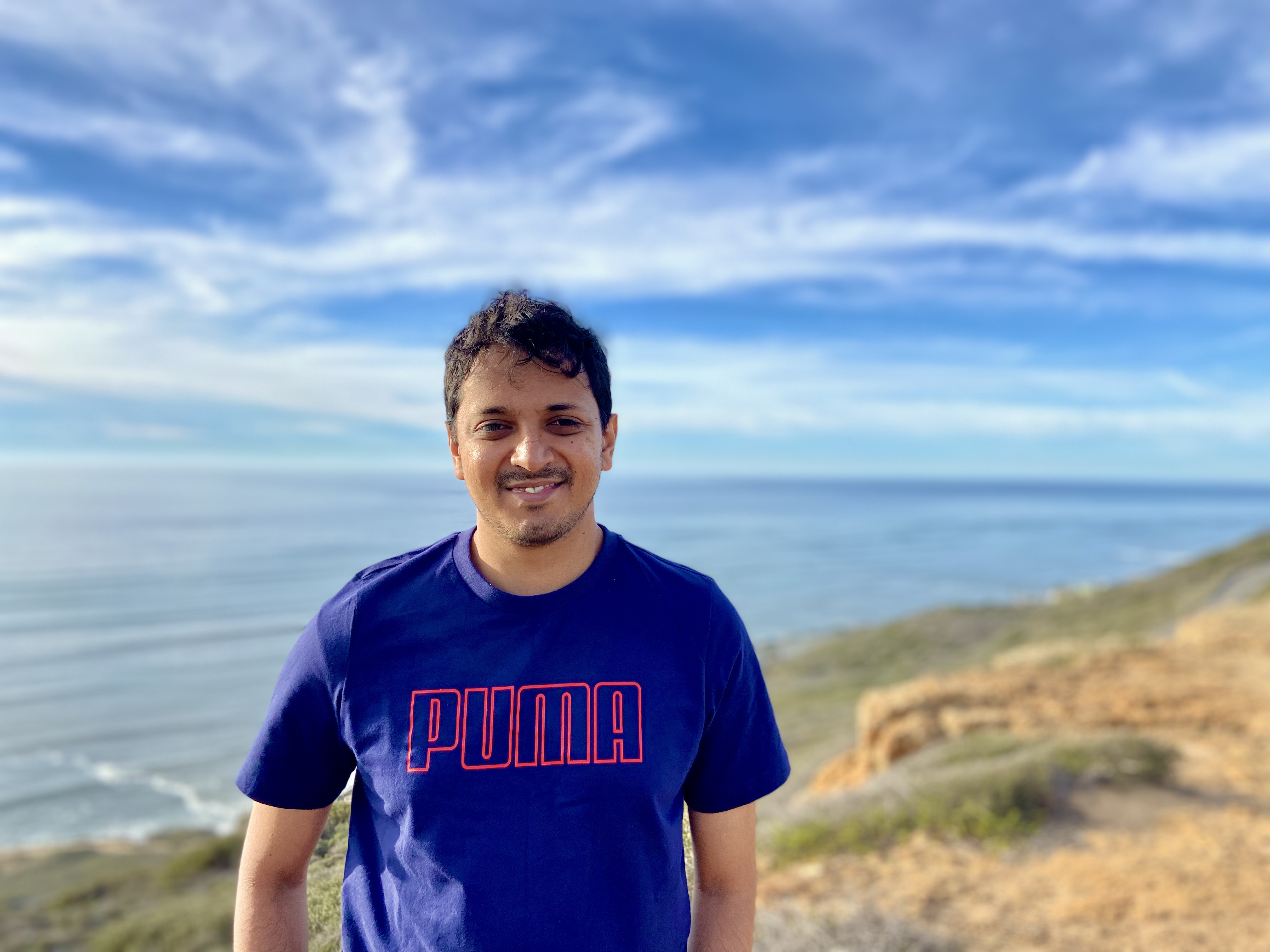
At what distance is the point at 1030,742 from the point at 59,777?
735 inches

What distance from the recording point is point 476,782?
1.78 metres

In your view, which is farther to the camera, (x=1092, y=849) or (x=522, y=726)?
(x=1092, y=849)

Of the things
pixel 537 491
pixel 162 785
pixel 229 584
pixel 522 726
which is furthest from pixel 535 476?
pixel 229 584

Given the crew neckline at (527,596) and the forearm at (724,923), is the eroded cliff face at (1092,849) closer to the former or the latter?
the forearm at (724,923)

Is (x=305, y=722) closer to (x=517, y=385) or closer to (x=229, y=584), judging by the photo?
(x=517, y=385)

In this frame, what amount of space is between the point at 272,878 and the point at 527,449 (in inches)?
42.4

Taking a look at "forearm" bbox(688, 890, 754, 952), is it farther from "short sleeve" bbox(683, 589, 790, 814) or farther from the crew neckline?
the crew neckline

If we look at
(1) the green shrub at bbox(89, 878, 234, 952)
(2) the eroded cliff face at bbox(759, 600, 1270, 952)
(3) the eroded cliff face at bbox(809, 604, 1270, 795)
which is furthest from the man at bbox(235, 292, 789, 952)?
(1) the green shrub at bbox(89, 878, 234, 952)

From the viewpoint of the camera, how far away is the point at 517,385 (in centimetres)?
193

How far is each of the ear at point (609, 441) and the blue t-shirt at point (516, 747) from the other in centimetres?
23

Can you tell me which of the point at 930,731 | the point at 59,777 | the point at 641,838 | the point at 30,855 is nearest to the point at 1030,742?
the point at 930,731

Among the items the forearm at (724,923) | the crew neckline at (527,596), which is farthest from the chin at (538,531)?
the forearm at (724,923)

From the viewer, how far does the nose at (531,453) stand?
1.88 m

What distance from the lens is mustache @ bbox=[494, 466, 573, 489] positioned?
190 cm
